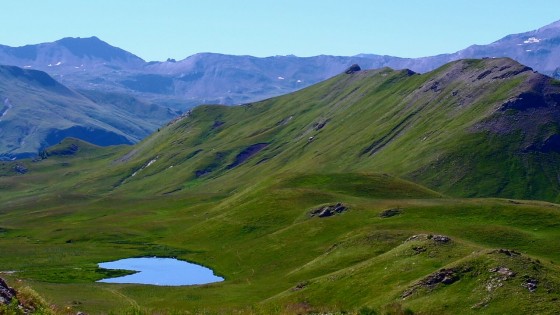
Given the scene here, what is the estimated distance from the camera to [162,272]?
140m

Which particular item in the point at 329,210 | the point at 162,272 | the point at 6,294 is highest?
the point at 6,294

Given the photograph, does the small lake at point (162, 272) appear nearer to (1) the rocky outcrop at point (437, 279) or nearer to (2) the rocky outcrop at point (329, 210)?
(2) the rocky outcrop at point (329, 210)

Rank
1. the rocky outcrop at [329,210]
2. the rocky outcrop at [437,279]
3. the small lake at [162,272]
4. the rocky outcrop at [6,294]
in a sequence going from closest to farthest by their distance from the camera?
1. the rocky outcrop at [6,294]
2. the rocky outcrop at [437,279]
3. the small lake at [162,272]
4. the rocky outcrop at [329,210]

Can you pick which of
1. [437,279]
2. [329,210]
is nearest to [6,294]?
[437,279]

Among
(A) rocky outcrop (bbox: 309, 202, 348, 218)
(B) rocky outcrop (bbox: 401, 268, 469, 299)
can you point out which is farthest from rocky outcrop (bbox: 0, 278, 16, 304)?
(A) rocky outcrop (bbox: 309, 202, 348, 218)

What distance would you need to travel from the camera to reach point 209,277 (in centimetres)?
13062

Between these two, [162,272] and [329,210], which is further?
[329,210]

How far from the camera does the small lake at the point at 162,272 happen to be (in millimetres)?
129000

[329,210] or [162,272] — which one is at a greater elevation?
[329,210]

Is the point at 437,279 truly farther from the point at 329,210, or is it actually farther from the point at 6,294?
the point at 329,210

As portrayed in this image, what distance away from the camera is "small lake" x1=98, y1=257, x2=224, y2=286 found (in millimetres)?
129000

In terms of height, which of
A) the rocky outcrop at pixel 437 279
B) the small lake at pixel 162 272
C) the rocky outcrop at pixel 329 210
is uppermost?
the rocky outcrop at pixel 437 279

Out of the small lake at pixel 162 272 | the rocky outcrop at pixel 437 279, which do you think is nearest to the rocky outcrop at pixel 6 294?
the rocky outcrop at pixel 437 279

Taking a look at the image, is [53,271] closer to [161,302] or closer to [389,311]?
[161,302]
